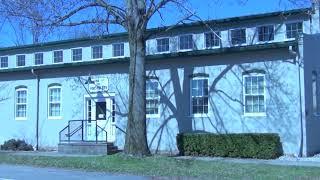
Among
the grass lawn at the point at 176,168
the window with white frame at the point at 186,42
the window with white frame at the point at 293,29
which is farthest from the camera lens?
the window with white frame at the point at 186,42

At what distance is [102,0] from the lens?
23281 mm

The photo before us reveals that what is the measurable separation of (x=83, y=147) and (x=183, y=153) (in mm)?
5096

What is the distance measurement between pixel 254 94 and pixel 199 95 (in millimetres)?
2721

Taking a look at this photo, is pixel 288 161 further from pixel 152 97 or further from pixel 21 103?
pixel 21 103

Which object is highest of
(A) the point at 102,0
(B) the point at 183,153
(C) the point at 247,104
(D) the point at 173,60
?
(A) the point at 102,0

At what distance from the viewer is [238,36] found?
90.3 feet

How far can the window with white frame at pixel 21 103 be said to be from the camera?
33.0m

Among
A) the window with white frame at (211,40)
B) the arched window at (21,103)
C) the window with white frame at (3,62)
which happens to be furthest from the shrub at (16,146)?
the window with white frame at (211,40)

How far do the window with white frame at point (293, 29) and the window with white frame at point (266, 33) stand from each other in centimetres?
71

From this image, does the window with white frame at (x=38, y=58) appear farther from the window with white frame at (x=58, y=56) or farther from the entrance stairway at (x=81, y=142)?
the entrance stairway at (x=81, y=142)

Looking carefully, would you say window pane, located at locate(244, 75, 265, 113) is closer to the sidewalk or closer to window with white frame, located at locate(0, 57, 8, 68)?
the sidewalk

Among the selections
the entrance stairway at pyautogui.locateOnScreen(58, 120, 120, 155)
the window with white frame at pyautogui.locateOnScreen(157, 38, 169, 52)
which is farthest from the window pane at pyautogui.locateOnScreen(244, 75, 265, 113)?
the entrance stairway at pyautogui.locateOnScreen(58, 120, 120, 155)

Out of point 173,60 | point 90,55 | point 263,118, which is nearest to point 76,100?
point 90,55

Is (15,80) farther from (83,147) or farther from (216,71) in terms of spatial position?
(216,71)
